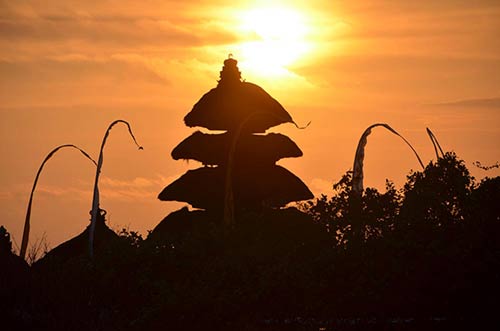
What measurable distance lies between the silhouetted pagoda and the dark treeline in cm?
1882

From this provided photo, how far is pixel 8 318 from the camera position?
22.0 meters

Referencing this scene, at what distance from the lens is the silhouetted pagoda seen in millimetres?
43438

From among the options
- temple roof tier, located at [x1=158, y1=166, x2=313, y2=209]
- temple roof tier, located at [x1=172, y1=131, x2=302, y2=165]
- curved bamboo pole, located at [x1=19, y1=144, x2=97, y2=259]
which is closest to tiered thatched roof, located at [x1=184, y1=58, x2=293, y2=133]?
temple roof tier, located at [x1=172, y1=131, x2=302, y2=165]

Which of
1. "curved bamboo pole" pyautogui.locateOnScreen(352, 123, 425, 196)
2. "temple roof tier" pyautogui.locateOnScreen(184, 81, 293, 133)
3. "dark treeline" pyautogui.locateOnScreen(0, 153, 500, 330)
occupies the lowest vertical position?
"dark treeline" pyautogui.locateOnScreen(0, 153, 500, 330)

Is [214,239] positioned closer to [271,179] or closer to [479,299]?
[479,299]

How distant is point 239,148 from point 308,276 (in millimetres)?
22848

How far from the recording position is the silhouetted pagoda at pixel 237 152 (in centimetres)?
4344

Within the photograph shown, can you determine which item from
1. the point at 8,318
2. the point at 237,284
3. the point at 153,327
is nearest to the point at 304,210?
the point at 237,284

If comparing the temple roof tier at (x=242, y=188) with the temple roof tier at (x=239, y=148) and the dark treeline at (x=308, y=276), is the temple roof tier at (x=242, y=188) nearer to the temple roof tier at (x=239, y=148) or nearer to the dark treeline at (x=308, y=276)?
the temple roof tier at (x=239, y=148)

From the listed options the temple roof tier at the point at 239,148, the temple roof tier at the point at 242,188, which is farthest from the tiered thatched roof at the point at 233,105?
the temple roof tier at the point at 242,188

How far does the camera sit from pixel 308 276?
70.6ft

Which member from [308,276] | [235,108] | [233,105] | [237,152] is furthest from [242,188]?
[308,276]

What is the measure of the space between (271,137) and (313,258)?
22.6 m

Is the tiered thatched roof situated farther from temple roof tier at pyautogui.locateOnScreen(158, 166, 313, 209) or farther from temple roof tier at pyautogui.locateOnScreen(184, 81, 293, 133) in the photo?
temple roof tier at pyautogui.locateOnScreen(158, 166, 313, 209)
